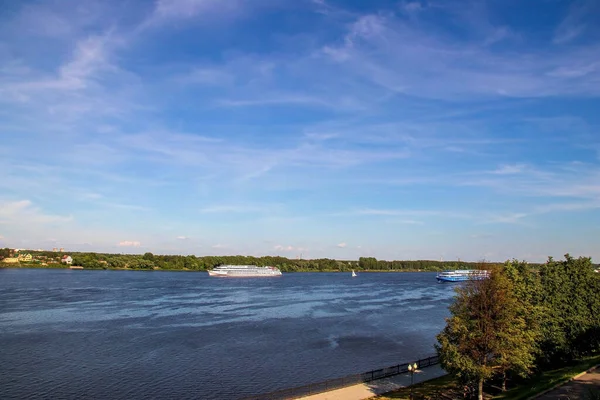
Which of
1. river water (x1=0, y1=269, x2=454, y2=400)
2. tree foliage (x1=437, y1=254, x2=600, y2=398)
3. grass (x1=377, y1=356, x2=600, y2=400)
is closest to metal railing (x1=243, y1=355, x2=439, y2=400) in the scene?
grass (x1=377, y1=356, x2=600, y2=400)

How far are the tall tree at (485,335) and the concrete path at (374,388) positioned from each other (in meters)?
6.16

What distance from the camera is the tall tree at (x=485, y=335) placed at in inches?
1205

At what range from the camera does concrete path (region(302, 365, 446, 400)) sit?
3312cm

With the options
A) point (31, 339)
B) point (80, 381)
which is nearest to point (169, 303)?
point (31, 339)

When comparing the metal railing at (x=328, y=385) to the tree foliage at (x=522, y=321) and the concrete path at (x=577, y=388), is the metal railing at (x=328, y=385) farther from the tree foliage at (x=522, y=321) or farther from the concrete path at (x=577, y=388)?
the concrete path at (x=577, y=388)

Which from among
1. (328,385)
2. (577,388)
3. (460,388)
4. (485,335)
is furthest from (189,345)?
(577,388)

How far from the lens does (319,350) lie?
55031mm

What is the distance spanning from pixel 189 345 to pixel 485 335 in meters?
38.5

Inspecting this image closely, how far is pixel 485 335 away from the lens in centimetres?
3102

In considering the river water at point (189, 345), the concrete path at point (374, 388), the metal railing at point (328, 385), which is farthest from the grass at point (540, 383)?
the river water at point (189, 345)

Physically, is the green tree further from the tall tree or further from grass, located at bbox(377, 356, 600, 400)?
the tall tree

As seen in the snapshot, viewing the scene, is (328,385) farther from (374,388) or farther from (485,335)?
(485,335)

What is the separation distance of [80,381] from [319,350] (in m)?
26.6

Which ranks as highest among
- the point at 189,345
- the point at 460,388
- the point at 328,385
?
the point at 460,388
